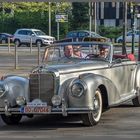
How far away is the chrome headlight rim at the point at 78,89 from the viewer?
973 centimetres

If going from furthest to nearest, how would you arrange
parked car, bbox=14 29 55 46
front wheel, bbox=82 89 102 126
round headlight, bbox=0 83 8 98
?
parked car, bbox=14 29 55 46, round headlight, bbox=0 83 8 98, front wheel, bbox=82 89 102 126

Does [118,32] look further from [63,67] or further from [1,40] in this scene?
[63,67]

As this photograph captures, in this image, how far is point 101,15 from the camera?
84.5 m

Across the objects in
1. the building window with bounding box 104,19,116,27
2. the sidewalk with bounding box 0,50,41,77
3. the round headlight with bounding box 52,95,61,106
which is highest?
the building window with bounding box 104,19,116,27

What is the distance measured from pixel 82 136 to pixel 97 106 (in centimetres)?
120

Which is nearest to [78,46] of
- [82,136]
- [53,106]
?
[53,106]

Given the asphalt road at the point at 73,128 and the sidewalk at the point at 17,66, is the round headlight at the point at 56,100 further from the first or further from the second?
the sidewalk at the point at 17,66

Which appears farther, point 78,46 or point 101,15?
point 101,15

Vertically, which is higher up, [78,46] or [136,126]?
[78,46]

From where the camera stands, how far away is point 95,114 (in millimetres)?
10125

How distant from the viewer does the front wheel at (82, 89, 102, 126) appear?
9914mm

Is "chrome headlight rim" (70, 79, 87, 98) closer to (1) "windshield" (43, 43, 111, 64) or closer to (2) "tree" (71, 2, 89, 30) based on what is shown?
(1) "windshield" (43, 43, 111, 64)

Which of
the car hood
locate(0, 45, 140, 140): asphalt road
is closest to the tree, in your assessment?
locate(0, 45, 140, 140): asphalt road

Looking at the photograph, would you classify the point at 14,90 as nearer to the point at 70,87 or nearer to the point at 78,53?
the point at 70,87
